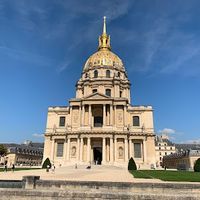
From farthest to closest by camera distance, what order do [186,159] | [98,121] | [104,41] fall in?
[104,41], [186,159], [98,121]

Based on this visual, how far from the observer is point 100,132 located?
4734 centimetres

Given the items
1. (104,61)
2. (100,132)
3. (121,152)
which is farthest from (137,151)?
(104,61)

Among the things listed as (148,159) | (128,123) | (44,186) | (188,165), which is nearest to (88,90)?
(128,123)

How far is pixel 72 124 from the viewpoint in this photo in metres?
50.9

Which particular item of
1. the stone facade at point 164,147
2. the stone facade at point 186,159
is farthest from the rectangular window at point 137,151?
the stone facade at point 164,147

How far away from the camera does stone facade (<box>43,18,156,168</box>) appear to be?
47.4 metres

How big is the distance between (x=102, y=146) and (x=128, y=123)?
8324 millimetres

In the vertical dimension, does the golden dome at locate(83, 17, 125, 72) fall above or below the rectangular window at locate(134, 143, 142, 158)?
above

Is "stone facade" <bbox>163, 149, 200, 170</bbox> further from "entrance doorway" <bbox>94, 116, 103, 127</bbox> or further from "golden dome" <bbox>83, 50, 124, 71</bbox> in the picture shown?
"golden dome" <bbox>83, 50, 124, 71</bbox>

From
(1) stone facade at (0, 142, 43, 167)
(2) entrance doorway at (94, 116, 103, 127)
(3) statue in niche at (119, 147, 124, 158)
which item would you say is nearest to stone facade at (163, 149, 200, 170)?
(3) statue in niche at (119, 147, 124, 158)

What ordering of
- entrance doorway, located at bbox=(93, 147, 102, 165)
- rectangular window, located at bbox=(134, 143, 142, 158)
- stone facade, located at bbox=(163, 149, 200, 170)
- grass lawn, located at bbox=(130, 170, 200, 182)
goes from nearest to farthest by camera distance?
1. grass lawn, located at bbox=(130, 170, 200, 182)
2. rectangular window, located at bbox=(134, 143, 142, 158)
3. entrance doorway, located at bbox=(93, 147, 102, 165)
4. stone facade, located at bbox=(163, 149, 200, 170)

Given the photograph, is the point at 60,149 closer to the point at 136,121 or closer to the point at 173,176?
the point at 136,121

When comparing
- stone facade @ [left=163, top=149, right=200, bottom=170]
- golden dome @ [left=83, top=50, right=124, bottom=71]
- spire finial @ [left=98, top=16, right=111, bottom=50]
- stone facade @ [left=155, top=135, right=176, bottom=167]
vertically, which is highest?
spire finial @ [left=98, top=16, right=111, bottom=50]

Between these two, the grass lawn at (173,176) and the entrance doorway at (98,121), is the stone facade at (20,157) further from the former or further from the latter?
the grass lawn at (173,176)
